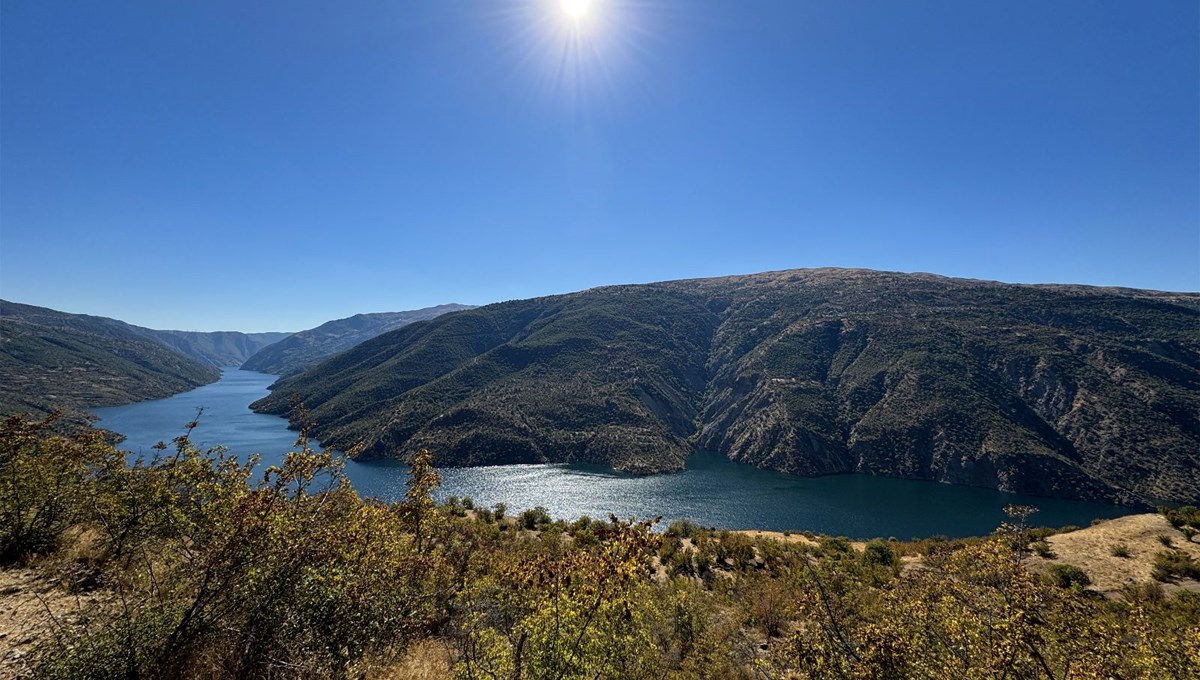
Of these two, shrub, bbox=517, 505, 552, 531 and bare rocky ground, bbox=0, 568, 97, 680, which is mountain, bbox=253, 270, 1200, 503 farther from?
bare rocky ground, bbox=0, 568, 97, 680

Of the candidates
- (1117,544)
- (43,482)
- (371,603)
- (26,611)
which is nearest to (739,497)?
(1117,544)

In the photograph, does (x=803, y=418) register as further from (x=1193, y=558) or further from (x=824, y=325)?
(x=1193, y=558)

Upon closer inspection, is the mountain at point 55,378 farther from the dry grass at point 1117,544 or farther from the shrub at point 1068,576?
the dry grass at point 1117,544

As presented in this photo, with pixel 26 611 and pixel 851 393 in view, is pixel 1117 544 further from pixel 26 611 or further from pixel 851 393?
pixel 851 393

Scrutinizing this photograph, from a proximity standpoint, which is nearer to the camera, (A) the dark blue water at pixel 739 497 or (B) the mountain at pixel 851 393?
(A) the dark blue water at pixel 739 497

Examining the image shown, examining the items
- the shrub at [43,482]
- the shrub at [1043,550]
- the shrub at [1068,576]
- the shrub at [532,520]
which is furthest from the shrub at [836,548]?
the shrub at [43,482]

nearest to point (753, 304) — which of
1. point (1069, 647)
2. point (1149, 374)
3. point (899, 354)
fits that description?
point (899, 354)

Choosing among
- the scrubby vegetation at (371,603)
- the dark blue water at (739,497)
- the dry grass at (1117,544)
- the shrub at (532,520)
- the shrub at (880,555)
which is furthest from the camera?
the dark blue water at (739,497)
